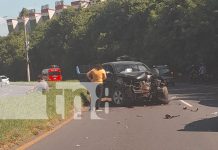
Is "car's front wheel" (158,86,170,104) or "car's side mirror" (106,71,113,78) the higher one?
"car's side mirror" (106,71,113,78)

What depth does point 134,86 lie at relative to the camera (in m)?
20.8

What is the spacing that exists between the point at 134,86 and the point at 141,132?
747 cm

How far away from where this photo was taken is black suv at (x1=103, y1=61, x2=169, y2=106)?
2081cm

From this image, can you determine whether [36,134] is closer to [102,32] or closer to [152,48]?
[152,48]

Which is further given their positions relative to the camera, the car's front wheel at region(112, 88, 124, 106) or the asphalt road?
the car's front wheel at region(112, 88, 124, 106)

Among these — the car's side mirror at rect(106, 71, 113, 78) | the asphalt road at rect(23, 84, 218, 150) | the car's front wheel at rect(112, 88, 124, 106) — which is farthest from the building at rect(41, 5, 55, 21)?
the asphalt road at rect(23, 84, 218, 150)

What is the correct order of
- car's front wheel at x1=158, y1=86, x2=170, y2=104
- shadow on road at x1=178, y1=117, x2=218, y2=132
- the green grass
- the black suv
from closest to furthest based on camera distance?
the green grass, shadow on road at x1=178, y1=117, x2=218, y2=132, the black suv, car's front wheel at x1=158, y1=86, x2=170, y2=104

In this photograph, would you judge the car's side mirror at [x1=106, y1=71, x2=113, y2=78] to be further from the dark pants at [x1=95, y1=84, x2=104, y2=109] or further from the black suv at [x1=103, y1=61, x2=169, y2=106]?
the dark pants at [x1=95, y1=84, x2=104, y2=109]

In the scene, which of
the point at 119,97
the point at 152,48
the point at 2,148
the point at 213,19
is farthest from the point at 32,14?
the point at 2,148

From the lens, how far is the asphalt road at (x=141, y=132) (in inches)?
449

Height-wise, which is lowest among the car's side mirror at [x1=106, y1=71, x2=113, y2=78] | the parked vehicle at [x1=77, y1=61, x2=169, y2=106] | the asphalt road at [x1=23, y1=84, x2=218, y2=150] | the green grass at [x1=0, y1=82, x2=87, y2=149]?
the asphalt road at [x1=23, y1=84, x2=218, y2=150]

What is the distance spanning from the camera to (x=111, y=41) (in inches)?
2731

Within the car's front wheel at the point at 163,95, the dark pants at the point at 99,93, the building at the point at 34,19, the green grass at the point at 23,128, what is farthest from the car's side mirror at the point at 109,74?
the building at the point at 34,19

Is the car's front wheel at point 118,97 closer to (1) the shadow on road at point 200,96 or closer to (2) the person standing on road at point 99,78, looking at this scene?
(2) the person standing on road at point 99,78
